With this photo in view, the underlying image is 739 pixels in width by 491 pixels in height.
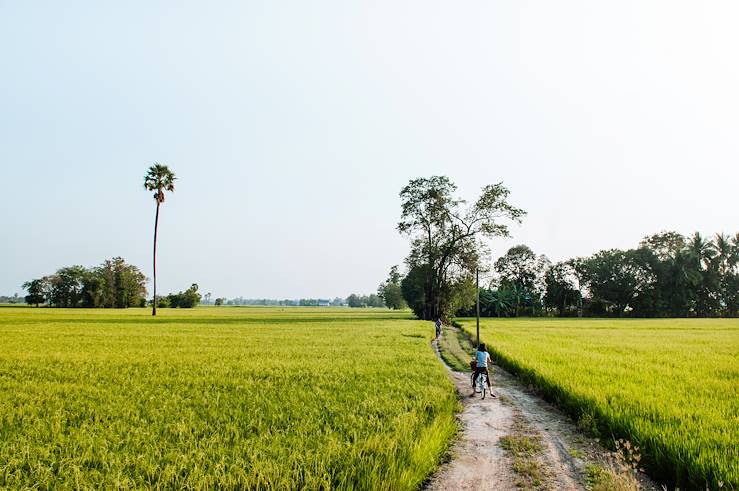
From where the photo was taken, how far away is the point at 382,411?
866 centimetres

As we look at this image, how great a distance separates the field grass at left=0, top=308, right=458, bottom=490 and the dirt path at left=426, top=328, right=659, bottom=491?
43 centimetres

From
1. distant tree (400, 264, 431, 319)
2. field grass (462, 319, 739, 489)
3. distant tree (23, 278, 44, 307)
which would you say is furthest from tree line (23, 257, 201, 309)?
field grass (462, 319, 739, 489)

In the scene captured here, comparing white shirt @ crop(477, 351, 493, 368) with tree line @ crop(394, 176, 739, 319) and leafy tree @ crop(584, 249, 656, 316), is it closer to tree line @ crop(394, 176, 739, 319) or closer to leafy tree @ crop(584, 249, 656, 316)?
tree line @ crop(394, 176, 739, 319)

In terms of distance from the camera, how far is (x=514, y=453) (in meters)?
7.14

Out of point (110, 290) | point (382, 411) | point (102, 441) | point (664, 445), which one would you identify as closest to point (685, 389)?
point (664, 445)

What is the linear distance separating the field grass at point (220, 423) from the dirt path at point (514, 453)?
432mm

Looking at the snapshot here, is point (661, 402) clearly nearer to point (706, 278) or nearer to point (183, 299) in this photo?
point (706, 278)

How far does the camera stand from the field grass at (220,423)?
5.26 metres

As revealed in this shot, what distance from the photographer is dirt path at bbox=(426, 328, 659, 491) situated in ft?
19.5

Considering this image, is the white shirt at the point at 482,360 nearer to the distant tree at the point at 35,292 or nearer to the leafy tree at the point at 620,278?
the leafy tree at the point at 620,278

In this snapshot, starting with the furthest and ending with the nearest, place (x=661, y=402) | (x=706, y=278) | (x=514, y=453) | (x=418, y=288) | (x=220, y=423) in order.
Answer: (x=706, y=278)
(x=418, y=288)
(x=661, y=402)
(x=220, y=423)
(x=514, y=453)

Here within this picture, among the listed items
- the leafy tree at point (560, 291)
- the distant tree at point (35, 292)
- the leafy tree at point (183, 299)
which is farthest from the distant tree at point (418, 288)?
the distant tree at point (35, 292)

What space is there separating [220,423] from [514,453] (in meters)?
5.32

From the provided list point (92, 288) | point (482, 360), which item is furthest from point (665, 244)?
point (92, 288)
